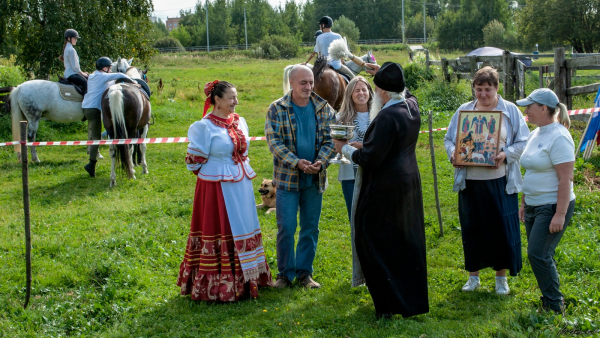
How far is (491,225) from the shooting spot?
454cm

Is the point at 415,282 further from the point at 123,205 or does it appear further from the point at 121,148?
the point at 121,148

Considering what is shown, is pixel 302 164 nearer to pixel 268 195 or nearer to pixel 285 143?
pixel 285 143

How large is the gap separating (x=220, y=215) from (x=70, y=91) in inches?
310

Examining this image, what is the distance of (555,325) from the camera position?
3.69 metres

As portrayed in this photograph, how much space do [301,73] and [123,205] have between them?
4439 millimetres

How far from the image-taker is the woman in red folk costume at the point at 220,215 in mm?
4523

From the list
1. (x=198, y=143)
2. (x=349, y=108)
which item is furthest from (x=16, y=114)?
(x=349, y=108)

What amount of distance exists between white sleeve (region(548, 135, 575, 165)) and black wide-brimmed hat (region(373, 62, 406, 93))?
1207 millimetres

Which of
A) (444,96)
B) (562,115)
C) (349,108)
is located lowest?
(562,115)

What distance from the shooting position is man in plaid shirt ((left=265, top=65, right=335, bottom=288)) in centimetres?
468

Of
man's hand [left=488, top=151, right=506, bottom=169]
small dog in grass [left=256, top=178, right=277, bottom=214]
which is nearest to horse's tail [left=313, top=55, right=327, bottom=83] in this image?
small dog in grass [left=256, top=178, right=277, bottom=214]

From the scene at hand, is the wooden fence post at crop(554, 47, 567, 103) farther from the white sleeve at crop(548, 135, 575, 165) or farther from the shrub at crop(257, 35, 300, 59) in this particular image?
the shrub at crop(257, 35, 300, 59)

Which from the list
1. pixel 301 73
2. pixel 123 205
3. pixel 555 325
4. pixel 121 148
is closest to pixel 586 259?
pixel 555 325

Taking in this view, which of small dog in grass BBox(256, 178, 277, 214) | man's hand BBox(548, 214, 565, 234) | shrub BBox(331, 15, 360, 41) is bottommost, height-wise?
small dog in grass BBox(256, 178, 277, 214)
